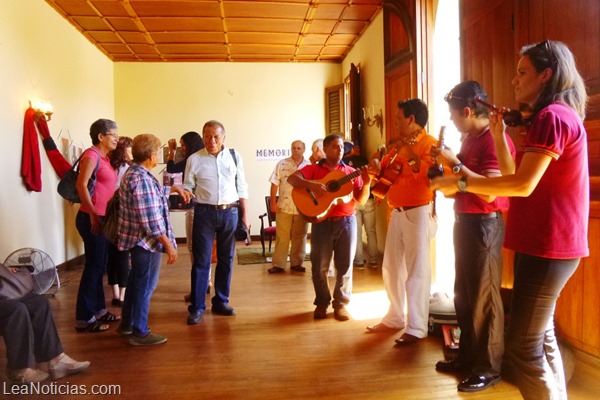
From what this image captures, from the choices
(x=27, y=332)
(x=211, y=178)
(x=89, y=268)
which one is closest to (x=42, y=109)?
(x=89, y=268)

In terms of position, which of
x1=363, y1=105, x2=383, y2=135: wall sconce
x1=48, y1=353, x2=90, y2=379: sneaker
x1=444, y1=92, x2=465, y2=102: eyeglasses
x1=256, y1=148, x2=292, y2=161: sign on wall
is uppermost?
x1=363, y1=105, x2=383, y2=135: wall sconce

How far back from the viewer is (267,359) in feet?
8.90

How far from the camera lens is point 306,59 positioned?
26.7 feet

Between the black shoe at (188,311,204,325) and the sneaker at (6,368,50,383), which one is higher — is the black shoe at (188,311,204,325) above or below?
below

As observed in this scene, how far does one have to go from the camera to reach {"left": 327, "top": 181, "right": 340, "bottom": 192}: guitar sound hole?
10.7 ft

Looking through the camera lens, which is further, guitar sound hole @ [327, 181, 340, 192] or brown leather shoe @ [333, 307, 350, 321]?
brown leather shoe @ [333, 307, 350, 321]

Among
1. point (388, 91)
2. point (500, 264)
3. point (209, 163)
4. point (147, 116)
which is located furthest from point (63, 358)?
point (147, 116)

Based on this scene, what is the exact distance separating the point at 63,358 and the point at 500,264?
2376mm

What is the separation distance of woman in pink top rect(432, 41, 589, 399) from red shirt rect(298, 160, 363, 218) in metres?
1.65

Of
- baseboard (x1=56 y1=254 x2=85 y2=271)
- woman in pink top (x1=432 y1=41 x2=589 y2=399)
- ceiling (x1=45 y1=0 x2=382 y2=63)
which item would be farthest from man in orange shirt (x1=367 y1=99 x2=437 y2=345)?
baseboard (x1=56 y1=254 x2=85 y2=271)

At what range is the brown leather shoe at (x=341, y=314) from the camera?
3417 millimetres

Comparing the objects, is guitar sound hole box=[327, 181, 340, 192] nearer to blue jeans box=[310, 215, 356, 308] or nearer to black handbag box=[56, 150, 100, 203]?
blue jeans box=[310, 215, 356, 308]

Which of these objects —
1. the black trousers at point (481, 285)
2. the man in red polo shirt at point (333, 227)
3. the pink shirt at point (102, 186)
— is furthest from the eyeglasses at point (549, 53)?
the pink shirt at point (102, 186)

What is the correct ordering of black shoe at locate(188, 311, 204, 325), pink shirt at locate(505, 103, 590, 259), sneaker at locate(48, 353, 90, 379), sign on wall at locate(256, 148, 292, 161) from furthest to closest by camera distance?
sign on wall at locate(256, 148, 292, 161) < black shoe at locate(188, 311, 204, 325) < sneaker at locate(48, 353, 90, 379) < pink shirt at locate(505, 103, 590, 259)
